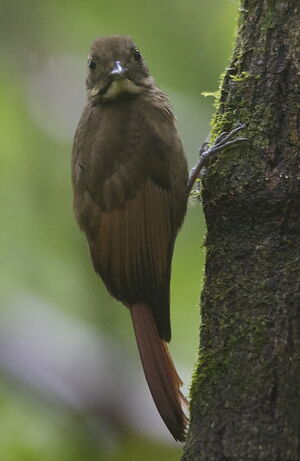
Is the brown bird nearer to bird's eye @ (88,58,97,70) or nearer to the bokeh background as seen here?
bird's eye @ (88,58,97,70)

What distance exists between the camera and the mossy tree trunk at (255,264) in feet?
8.41

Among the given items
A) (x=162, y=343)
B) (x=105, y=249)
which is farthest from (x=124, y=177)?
(x=162, y=343)

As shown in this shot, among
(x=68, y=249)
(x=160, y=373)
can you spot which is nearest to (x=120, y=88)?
(x=68, y=249)

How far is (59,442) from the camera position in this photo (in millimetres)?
3600

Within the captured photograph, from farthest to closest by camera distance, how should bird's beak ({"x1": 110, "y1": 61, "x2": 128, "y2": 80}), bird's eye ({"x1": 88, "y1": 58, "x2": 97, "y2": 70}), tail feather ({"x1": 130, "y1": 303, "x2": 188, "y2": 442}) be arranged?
bird's eye ({"x1": 88, "y1": 58, "x2": 97, "y2": 70})
bird's beak ({"x1": 110, "y1": 61, "x2": 128, "y2": 80})
tail feather ({"x1": 130, "y1": 303, "x2": 188, "y2": 442})

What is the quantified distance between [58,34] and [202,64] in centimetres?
86

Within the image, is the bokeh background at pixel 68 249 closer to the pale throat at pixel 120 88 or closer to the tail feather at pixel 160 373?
the tail feather at pixel 160 373

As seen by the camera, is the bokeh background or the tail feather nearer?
the tail feather

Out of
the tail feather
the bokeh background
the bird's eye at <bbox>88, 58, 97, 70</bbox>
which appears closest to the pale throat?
the bird's eye at <bbox>88, 58, 97, 70</bbox>

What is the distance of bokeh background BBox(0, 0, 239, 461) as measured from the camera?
3.76 metres

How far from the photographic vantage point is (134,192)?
3.60 m

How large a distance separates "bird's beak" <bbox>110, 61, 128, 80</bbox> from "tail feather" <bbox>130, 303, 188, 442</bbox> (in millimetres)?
1029

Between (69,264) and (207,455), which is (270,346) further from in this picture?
(69,264)

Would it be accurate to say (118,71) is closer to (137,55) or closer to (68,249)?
(137,55)
